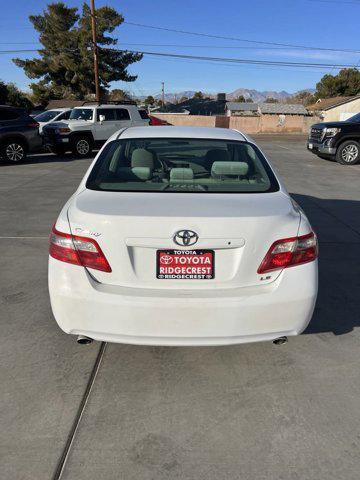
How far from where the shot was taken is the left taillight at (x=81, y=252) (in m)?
2.66

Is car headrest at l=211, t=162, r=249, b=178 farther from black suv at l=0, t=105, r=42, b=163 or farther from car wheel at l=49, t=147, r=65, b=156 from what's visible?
car wheel at l=49, t=147, r=65, b=156

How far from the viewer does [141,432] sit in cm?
249

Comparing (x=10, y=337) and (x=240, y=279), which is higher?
(x=240, y=279)

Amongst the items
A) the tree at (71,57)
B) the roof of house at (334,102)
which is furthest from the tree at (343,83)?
the tree at (71,57)

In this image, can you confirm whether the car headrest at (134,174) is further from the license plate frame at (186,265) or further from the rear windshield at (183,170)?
the license plate frame at (186,265)

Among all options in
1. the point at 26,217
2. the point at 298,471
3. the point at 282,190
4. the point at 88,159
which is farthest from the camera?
the point at 88,159

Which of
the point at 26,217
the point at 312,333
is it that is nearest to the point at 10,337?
the point at 312,333

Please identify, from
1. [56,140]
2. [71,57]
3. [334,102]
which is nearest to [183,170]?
[56,140]

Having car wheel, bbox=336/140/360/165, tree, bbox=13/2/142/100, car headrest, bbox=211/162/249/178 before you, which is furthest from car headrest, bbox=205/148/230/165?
tree, bbox=13/2/142/100

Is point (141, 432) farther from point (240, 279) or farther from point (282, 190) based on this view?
point (282, 190)

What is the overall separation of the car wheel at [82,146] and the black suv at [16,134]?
192 centimetres

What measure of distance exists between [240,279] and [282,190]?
91 centimetres

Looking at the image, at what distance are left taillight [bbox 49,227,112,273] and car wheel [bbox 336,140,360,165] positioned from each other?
1355 centimetres

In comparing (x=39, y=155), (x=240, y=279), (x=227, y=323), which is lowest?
(x=39, y=155)
